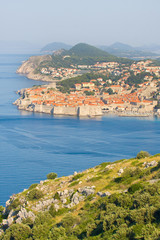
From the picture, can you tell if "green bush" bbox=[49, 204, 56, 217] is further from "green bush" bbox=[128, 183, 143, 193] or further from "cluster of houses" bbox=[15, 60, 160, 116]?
"cluster of houses" bbox=[15, 60, 160, 116]

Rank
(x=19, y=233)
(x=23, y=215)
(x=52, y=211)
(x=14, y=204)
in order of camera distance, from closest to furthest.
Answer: (x=19, y=233)
(x=52, y=211)
(x=23, y=215)
(x=14, y=204)

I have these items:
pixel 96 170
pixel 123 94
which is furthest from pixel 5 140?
pixel 123 94

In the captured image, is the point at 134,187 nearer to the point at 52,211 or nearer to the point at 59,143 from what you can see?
the point at 52,211

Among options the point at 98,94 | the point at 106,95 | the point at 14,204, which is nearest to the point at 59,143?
the point at 14,204

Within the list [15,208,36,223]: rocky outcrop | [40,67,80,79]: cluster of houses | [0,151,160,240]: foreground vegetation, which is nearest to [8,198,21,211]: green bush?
[0,151,160,240]: foreground vegetation

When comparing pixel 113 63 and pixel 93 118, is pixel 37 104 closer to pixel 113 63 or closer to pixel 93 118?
pixel 93 118

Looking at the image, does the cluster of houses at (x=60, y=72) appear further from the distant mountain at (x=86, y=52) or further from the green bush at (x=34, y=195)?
the green bush at (x=34, y=195)

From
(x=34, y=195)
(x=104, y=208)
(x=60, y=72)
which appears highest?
(x=60, y=72)
